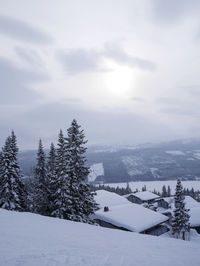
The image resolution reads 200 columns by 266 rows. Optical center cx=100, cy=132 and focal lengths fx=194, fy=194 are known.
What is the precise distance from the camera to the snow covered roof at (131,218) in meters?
25.5

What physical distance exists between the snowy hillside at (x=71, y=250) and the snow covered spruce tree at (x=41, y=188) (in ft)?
40.1

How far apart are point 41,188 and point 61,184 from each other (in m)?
5.32

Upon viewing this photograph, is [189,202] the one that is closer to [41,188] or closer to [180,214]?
[180,214]

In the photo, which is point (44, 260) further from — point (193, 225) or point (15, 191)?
point (193, 225)

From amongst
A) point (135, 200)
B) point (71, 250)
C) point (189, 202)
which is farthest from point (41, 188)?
point (135, 200)

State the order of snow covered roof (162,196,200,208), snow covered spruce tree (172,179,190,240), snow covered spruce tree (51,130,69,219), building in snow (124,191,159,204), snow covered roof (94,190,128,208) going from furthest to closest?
building in snow (124,191,159,204), snow covered roof (162,196,200,208), snow covered roof (94,190,128,208), snow covered spruce tree (172,179,190,240), snow covered spruce tree (51,130,69,219)

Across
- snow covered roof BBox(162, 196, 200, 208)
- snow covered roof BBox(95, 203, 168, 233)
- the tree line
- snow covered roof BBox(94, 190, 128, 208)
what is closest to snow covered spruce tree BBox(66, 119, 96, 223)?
the tree line

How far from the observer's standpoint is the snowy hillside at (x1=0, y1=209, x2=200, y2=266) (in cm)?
682

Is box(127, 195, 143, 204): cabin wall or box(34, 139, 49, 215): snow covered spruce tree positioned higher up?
box(34, 139, 49, 215): snow covered spruce tree

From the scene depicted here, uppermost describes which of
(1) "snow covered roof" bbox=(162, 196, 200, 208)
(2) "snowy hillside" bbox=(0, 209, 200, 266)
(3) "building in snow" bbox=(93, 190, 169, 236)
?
(2) "snowy hillside" bbox=(0, 209, 200, 266)

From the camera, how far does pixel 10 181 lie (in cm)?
2259

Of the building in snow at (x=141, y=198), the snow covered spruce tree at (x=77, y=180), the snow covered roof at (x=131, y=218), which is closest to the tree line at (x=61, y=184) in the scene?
the snow covered spruce tree at (x=77, y=180)

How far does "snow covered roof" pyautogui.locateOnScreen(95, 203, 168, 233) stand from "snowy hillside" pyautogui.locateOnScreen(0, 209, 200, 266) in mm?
15728

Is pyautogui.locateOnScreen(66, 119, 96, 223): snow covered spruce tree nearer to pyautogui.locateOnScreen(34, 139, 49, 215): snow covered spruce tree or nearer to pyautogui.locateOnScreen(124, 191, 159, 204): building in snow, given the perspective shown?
pyautogui.locateOnScreen(34, 139, 49, 215): snow covered spruce tree
